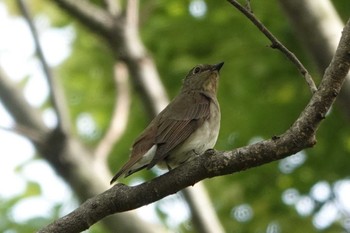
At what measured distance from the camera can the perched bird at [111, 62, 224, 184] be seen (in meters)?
5.06

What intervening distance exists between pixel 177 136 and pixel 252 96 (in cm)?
329

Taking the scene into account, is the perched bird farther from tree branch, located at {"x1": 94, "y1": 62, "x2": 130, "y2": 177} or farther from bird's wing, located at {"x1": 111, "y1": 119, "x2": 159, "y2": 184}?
tree branch, located at {"x1": 94, "y1": 62, "x2": 130, "y2": 177}

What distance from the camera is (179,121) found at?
17.4ft

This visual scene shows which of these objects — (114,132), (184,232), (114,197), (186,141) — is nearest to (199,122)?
(186,141)

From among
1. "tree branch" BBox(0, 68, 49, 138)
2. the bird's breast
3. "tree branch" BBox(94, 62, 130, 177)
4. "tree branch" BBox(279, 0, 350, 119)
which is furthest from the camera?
"tree branch" BBox(0, 68, 49, 138)

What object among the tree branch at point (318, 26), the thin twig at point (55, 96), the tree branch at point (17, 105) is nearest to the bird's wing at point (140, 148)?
the tree branch at point (318, 26)

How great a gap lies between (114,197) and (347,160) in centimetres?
431

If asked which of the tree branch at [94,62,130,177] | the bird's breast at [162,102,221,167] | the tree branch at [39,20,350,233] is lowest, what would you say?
the tree branch at [39,20,350,233]

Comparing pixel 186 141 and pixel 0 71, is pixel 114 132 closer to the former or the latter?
pixel 0 71

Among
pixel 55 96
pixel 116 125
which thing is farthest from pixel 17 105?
pixel 116 125

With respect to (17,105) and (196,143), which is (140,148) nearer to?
(196,143)

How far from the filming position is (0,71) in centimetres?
866

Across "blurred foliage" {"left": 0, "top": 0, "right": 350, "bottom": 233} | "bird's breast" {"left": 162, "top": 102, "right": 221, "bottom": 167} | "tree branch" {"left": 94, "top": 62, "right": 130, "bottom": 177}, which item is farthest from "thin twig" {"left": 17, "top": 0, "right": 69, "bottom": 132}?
"bird's breast" {"left": 162, "top": 102, "right": 221, "bottom": 167}

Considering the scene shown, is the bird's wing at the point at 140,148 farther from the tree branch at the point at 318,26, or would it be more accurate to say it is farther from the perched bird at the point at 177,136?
the tree branch at the point at 318,26
